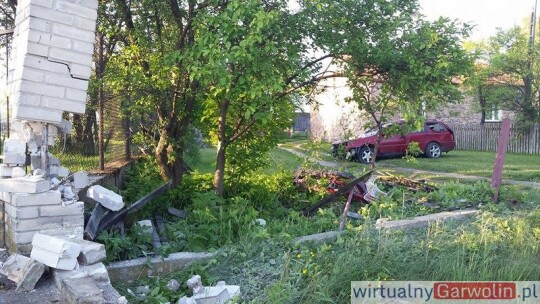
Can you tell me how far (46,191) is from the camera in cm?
411

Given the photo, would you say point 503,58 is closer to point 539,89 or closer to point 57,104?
point 539,89

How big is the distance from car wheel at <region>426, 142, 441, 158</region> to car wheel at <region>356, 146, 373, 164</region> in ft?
10.9

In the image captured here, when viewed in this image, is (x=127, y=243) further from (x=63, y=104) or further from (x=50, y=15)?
(x=50, y=15)

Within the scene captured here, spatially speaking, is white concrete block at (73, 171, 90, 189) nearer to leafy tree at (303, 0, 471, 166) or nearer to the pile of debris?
the pile of debris

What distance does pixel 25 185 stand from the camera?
13.2 ft

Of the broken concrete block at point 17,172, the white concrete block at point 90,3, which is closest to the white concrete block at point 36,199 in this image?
the broken concrete block at point 17,172

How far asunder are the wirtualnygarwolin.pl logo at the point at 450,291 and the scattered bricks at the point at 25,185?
263 cm

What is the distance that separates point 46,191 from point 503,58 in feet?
71.2

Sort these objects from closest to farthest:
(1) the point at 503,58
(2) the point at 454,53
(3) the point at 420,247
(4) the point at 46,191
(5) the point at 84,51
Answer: (4) the point at 46,191 → (5) the point at 84,51 → (3) the point at 420,247 → (2) the point at 454,53 → (1) the point at 503,58

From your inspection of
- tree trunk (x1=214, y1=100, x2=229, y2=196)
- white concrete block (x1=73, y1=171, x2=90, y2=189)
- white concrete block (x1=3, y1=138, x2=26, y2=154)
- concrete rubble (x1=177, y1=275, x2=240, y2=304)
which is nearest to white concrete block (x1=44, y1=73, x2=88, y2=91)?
white concrete block (x1=3, y1=138, x2=26, y2=154)

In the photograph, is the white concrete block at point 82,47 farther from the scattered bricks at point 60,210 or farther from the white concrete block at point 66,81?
the scattered bricks at point 60,210

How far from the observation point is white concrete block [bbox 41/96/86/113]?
14.1 ft

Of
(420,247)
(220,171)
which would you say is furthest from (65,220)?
(220,171)

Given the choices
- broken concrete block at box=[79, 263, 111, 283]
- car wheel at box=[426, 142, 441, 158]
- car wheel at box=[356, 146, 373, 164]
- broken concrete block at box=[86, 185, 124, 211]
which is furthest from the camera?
car wheel at box=[426, 142, 441, 158]
